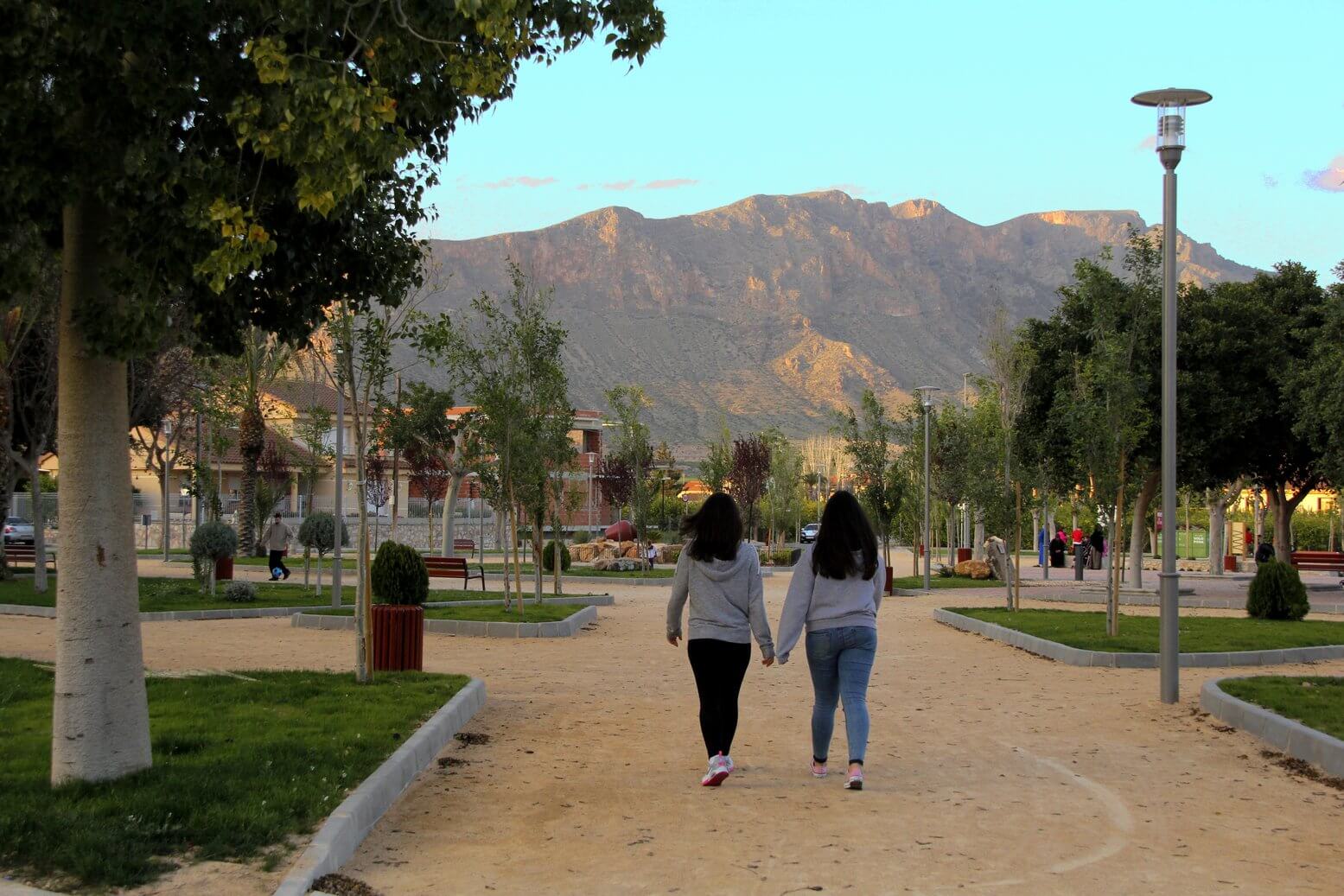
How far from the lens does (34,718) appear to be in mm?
10102

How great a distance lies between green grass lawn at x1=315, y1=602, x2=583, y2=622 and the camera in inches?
854

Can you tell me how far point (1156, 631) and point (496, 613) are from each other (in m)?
9.97

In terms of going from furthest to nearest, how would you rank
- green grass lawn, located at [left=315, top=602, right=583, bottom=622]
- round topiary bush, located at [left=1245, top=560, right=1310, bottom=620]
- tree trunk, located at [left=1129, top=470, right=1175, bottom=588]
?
1. tree trunk, located at [left=1129, top=470, right=1175, bottom=588]
2. round topiary bush, located at [left=1245, top=560, right=1310, bottom=620]
3. green grass lawn, located at [left=315, top=602, right=583, bottom=622]

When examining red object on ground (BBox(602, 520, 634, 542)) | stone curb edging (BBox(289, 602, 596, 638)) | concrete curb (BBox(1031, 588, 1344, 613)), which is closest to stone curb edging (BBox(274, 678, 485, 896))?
stone curb edging (BBox(289, 602, 596, 638))

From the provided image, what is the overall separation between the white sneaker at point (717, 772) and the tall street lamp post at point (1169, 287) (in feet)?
21.7

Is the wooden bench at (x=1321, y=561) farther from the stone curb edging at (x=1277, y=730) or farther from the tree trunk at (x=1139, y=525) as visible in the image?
the stone curb edging at (x=1277, y=730)

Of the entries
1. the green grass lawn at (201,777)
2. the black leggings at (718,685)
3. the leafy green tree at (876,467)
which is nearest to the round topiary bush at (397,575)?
the green grass lawn at (201,777)

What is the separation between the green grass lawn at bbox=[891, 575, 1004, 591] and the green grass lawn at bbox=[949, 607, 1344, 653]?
13021 millimetres

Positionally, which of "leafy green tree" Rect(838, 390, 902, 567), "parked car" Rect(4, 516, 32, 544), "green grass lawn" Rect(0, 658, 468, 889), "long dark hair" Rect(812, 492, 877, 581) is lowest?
"green grass lawn" Rect(0, 658, 468, 889)

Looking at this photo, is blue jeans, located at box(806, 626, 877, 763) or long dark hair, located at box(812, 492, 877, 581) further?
long dark hair, located at box(812, 492, 877, 581)

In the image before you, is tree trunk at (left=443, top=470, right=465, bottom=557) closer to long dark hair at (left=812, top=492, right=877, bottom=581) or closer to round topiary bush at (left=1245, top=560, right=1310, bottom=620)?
round topiary bush at (left=1245, top=560, right=1310, bottom=620)

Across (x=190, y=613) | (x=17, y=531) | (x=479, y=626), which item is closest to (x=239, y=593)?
(x=190, y=613)

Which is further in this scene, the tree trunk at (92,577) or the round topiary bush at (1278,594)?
the round topiary bush at (1278,594)

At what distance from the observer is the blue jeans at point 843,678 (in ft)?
28.3
